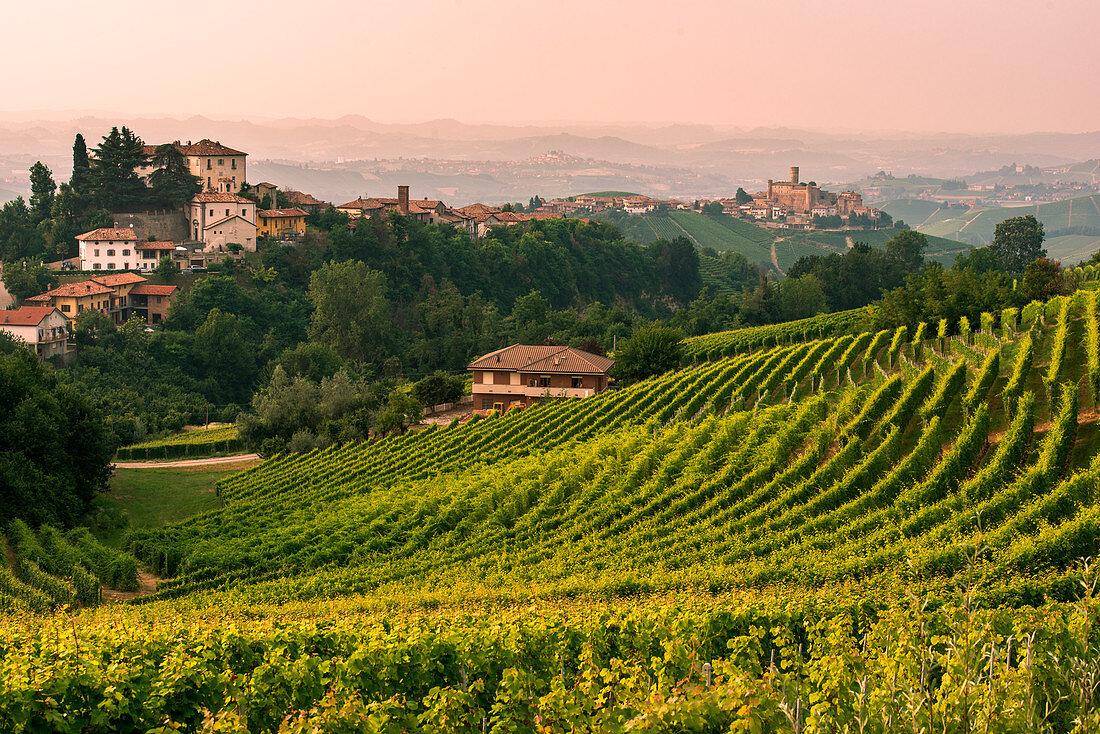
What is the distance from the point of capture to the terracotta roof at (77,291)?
213ft

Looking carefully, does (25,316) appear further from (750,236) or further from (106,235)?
(750,236)

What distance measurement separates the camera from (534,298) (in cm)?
7575

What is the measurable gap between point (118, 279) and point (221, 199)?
11.5m

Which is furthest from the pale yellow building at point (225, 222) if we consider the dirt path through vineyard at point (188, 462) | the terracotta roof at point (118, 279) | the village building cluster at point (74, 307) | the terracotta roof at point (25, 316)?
the dirt path through vineyard at point (188, 462)

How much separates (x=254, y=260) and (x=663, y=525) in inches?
2416

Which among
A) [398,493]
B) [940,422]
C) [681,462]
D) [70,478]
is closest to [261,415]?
[70,478]

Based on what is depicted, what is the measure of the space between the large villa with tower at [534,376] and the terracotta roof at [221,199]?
39.2 meters

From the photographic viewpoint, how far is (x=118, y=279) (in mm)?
68438

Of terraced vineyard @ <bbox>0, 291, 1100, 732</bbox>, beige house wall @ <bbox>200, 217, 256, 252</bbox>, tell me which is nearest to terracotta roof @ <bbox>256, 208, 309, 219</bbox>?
beige house wall @ <bbox>200, 217, 256, 252</bbox>

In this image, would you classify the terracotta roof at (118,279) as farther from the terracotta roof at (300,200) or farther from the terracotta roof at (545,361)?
the terracotta roof at (545,361)

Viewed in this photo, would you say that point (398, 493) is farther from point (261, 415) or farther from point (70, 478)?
point (261, 415)

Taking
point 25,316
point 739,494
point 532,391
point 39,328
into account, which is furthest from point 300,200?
point 739,494

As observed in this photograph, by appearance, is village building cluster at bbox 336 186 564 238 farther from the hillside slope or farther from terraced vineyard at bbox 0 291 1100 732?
terraced vineyard at bbox 0 291 1100 732

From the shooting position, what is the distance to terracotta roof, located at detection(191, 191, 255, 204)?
75.8m
